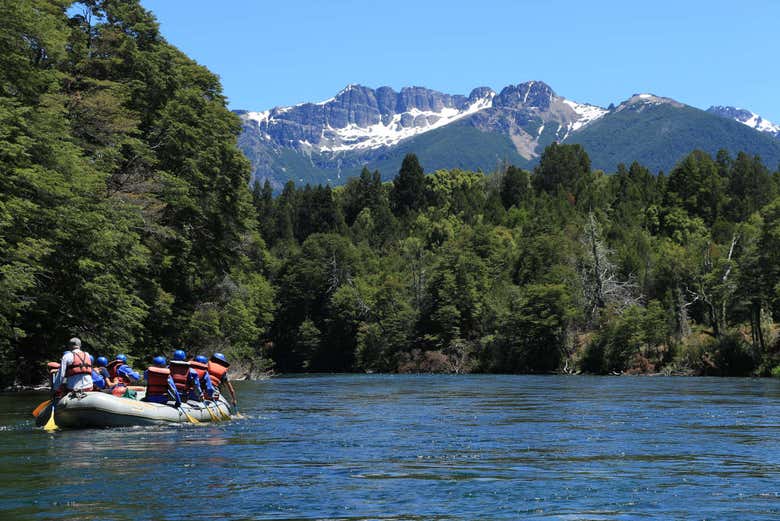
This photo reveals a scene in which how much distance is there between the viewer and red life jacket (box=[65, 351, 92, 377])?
2569 centimetres

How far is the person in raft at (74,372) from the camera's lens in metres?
25.7

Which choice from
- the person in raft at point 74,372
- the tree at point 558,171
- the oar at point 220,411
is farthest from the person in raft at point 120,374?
the tree at point 558,171

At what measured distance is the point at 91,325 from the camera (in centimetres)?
3944

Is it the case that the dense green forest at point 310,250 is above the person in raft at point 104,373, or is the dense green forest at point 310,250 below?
above

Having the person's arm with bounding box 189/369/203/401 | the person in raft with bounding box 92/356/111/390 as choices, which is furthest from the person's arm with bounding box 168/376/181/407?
the person in raft with bounding box 92/356/111/390

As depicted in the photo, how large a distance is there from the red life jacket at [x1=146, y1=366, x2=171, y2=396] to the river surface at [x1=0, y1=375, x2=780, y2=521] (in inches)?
Result: 54.5

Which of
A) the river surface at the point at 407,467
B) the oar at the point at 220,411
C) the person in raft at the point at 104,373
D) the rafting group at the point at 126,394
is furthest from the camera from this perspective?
the oar at the point at 220,411

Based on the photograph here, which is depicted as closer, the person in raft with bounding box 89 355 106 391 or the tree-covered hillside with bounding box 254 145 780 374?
the person in raft with bounding box 89 355 106 391

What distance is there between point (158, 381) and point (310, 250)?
9758cm

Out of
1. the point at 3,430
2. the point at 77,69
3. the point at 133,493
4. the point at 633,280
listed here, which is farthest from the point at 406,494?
the point at 633,280

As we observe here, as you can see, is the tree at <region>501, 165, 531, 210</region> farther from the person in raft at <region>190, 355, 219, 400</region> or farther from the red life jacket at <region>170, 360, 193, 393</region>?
the red life jacket at <region>170, 360, 193, 393</region>

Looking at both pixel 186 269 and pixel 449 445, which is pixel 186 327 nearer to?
pixel 186 269

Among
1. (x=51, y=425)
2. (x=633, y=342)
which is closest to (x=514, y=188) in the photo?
(x=633, y=342)

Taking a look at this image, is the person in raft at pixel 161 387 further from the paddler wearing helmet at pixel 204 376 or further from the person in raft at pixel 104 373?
the person in raft at pixel 104 373
